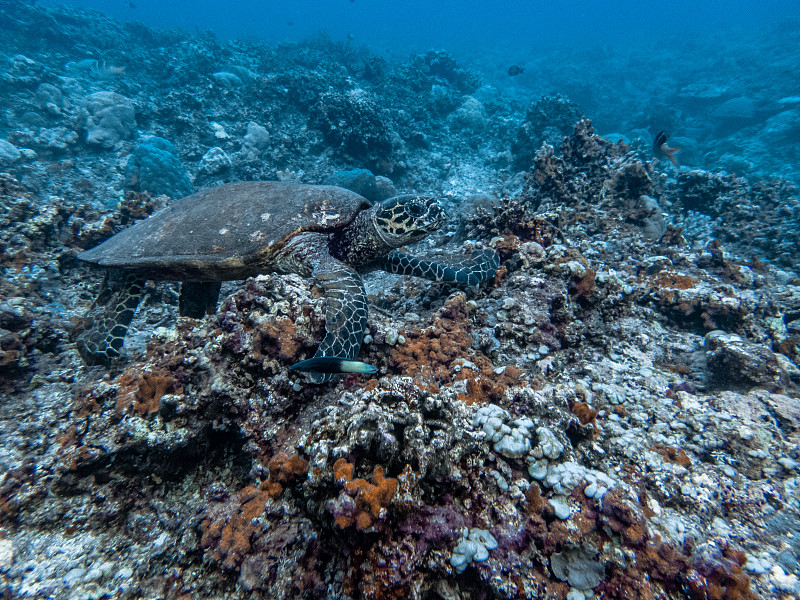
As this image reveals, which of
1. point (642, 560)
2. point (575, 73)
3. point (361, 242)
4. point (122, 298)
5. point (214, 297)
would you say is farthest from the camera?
point (575, 73)

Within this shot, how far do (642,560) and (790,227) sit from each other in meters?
9.91

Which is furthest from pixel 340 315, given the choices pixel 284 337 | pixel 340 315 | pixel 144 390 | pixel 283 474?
pixel 144 390

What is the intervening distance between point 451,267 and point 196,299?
354cm

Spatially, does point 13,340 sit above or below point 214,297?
below

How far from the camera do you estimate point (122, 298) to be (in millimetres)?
3836

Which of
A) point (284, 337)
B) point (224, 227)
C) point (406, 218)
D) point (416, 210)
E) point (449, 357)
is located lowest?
point (284, 337)

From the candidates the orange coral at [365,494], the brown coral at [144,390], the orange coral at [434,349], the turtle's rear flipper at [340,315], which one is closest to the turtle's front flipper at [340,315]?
the turtle's rear flipper at [340,315]

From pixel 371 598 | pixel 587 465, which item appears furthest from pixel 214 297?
pixel 587 465

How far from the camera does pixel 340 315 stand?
2.77 metres

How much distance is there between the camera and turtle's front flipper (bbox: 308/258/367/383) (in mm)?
2506

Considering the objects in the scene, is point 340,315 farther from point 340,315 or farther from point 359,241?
point 359,241

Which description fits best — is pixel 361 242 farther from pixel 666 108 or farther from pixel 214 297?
pixel 666 108

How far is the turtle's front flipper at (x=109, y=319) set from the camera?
3.37 m

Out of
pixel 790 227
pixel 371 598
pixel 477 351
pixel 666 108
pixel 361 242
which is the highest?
pixel 666 108
